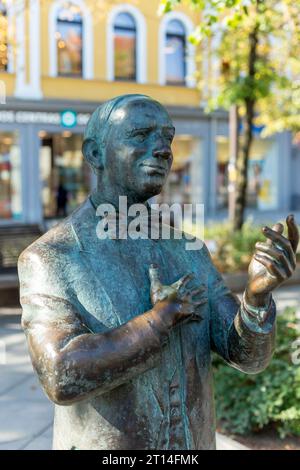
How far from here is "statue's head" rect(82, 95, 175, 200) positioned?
1545 mm

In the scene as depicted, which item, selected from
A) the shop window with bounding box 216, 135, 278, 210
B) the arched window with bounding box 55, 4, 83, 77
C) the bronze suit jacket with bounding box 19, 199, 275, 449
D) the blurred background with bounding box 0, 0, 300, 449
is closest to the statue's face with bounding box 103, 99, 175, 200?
the bronze suit jacket with bounding box 19, 199, 275, 449

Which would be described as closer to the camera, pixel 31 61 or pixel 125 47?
pixel 31 61

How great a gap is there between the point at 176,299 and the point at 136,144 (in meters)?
0.45

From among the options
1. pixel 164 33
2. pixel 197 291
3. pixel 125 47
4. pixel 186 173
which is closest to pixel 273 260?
pixel 197 291

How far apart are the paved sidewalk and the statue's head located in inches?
122

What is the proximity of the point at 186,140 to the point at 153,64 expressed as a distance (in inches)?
118

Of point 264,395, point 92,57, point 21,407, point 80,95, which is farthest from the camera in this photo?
point 80,95

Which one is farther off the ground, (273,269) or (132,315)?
(273,269)

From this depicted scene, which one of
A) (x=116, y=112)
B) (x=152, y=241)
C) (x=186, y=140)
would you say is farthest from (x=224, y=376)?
(x=186, y=140)

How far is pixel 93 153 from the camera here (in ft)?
5.50

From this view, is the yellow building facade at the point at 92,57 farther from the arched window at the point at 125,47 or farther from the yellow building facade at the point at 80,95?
the arched window at the point at 125,47

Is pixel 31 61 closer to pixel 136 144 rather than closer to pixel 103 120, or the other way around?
pixel 103 120
